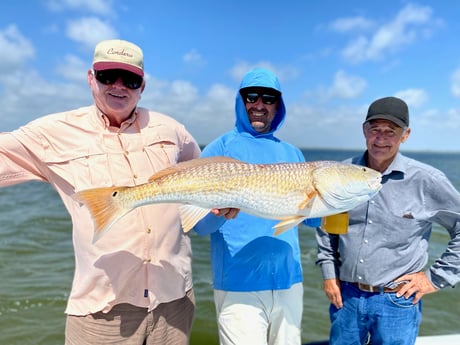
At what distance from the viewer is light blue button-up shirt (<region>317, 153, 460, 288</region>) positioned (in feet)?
12.3

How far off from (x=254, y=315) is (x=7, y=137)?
282 centimetres

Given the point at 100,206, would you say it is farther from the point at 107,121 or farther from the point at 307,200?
the point at 307,200

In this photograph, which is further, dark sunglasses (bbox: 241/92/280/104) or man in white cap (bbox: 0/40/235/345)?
dark sunglasses (bbox: 241/92/280/104)

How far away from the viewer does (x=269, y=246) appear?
3729 millimetres

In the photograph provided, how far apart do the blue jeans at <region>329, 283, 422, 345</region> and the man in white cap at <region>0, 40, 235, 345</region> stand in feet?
5.89

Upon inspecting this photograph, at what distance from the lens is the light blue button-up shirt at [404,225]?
148 inches

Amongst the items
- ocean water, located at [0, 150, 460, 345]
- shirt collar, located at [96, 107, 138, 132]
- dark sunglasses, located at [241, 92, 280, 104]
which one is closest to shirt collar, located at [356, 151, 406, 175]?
dark sunglasses, located at [241, 92, 280, 104]

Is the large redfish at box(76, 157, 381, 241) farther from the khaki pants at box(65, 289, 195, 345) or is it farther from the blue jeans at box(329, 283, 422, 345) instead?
the blue jeans at box(329, 283, 422, 345)

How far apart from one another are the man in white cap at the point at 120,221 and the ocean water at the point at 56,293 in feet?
13.7

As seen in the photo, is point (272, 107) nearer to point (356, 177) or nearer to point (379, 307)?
point (356, 177)

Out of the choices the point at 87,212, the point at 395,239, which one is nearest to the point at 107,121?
the point at 87,212

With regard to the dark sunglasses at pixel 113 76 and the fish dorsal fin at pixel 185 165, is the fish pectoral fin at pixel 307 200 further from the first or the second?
the dark sunglasses at pixel 113 76

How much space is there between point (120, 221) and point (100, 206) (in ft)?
1.32

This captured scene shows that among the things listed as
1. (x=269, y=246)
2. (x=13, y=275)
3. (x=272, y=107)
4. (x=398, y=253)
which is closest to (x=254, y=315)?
(x=269, y=246)
